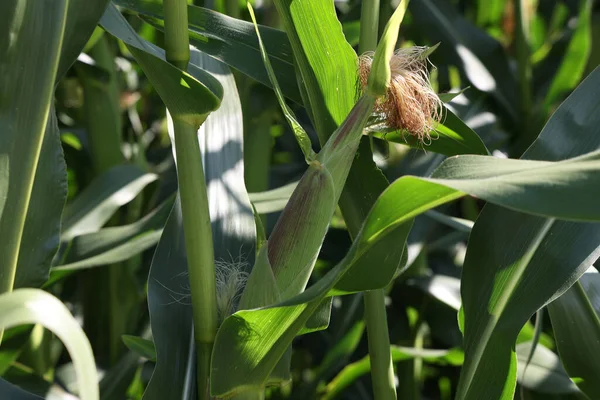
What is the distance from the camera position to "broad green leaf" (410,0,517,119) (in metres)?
1.34

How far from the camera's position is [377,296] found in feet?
2.41

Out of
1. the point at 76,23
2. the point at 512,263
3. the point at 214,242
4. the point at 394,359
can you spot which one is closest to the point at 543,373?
the point at 394,359

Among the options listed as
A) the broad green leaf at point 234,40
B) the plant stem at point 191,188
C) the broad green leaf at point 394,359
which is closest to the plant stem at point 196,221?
the plant stem at point 191,188

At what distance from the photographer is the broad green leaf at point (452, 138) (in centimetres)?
73

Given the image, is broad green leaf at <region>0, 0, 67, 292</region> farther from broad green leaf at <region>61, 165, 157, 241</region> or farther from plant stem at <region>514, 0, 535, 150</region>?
plant stem at <region>514, 0, 535, 150</region>

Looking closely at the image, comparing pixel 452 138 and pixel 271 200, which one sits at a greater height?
pixel 452 138

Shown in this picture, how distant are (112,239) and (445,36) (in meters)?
0.68

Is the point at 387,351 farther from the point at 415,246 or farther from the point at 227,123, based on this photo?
the point at 415,246

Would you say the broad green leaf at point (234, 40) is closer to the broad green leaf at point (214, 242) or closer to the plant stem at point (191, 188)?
the broad green leaf at point (214, 242)

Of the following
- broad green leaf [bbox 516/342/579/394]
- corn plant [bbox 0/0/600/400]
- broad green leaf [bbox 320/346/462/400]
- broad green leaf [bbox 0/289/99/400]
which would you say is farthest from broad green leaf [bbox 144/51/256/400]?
broad green leaf [bbox 516/342/579/394]

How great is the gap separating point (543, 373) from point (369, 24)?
62 cm

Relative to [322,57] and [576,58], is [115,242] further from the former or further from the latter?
[576,58]

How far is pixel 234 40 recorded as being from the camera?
0.78 m

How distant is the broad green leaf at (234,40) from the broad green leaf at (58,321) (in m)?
0.41
